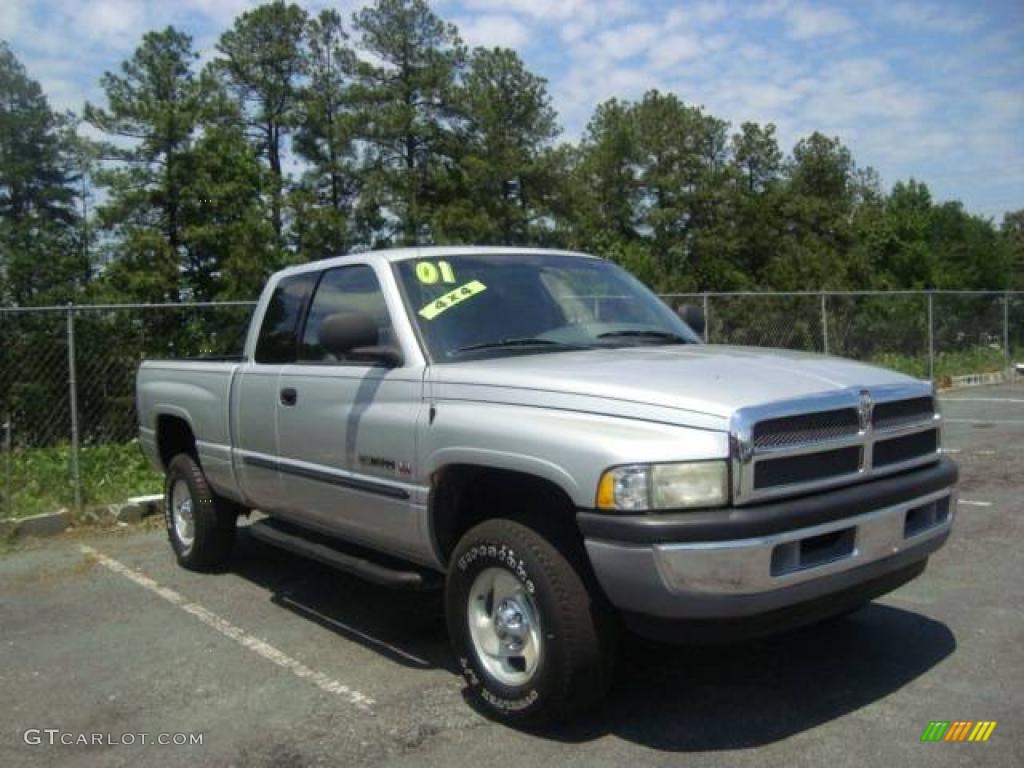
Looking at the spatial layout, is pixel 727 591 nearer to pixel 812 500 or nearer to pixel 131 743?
pixel 812 500

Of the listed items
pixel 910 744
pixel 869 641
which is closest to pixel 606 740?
pixel 910 744

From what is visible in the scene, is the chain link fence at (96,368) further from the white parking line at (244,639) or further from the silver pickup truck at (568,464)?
the white parking line at (244,639)

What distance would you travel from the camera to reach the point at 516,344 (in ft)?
15.0

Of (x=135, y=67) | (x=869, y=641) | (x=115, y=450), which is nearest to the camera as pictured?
(x=869, y=641)

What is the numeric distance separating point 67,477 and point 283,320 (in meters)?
4.39

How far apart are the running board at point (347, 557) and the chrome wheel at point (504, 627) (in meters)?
0.47

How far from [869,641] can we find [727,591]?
1.80 metres

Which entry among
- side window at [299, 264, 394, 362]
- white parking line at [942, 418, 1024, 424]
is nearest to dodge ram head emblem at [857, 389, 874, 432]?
side window at [299, 264, 394, 362]

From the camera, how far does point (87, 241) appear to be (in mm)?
42188

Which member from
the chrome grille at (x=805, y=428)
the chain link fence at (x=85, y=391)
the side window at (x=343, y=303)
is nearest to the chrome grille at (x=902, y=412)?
the chrome grille at (x=805, y=428)

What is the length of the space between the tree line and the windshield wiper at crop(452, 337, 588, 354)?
34331 mm

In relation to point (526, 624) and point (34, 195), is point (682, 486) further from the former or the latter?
A: point (34, 195)

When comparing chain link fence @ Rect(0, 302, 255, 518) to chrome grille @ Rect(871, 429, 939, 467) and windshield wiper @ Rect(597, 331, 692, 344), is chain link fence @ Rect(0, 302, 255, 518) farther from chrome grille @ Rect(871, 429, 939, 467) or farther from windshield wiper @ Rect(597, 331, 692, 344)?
chrome grille @ Rect(871, 429, 939, 467)

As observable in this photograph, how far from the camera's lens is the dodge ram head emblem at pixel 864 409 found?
378 centimetres
